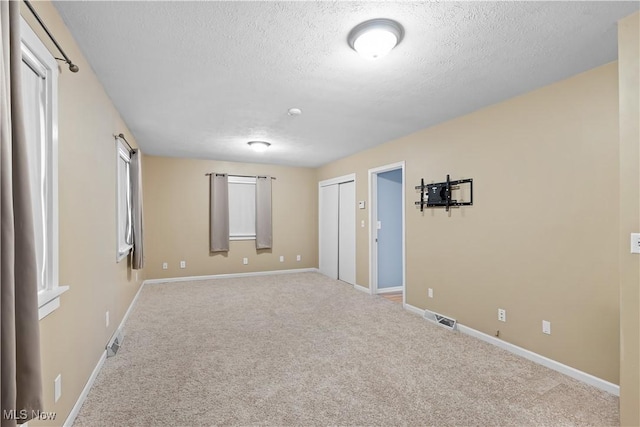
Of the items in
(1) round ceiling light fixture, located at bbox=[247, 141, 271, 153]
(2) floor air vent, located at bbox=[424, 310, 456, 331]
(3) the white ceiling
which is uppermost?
(3) the white ceiling

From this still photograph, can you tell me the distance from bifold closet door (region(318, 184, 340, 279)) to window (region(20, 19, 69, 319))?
16.1 feet

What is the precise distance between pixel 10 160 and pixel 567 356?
3625 millimetres

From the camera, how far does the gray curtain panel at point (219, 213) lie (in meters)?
6.14

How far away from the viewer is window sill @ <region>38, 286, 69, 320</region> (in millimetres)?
1502

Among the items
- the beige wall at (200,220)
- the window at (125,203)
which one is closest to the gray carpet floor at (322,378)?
the window at (125,203)

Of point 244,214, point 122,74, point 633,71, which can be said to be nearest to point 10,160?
point 122,74

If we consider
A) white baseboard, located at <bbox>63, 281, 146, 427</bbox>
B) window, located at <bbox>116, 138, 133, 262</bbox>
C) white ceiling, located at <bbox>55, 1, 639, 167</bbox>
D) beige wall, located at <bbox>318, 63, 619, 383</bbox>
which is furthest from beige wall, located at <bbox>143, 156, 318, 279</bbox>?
beige wall, located at <bbox>318, 63, 619, 383</bbox>

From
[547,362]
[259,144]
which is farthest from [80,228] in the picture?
[547,362]

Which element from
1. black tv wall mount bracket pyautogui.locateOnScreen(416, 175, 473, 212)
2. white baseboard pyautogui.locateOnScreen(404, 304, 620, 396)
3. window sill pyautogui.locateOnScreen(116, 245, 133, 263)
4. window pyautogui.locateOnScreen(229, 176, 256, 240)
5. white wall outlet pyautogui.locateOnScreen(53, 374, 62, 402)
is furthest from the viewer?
window pyautogui.locateOnScreen(229, 176, 256, 240)

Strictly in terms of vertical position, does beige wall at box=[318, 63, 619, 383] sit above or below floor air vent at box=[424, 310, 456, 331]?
above

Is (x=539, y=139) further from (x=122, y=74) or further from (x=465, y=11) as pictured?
(x=122, y=74)

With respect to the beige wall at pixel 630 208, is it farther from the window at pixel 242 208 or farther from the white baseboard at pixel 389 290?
the window at pixel 242 208

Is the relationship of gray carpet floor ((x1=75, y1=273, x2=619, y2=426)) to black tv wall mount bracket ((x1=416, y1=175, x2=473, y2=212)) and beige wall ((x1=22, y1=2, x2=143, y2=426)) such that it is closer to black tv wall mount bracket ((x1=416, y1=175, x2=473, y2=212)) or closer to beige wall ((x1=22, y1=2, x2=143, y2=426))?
beige wall ((x1=22, y1=2, x2=143, y2=426))

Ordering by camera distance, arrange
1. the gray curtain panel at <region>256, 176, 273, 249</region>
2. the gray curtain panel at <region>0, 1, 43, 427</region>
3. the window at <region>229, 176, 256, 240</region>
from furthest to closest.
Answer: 1. the gray curtain panel at <region>256, 176, 273, 249</region>
2. the window at <region>229, 176, 256, 240</region>
3. the gray curtain panel at <region>0, 1, 43, 427</region>
